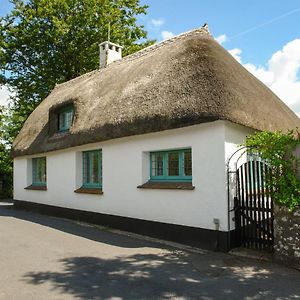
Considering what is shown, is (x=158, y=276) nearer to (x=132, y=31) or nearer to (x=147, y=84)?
(x=147, y=84)

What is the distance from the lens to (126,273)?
574cm

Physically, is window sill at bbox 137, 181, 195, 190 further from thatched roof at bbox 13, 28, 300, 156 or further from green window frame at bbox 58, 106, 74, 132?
green window frame at bbox 58, 106, 74, 132

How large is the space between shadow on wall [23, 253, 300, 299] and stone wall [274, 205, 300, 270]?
480mm

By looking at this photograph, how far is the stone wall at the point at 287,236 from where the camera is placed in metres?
6.02

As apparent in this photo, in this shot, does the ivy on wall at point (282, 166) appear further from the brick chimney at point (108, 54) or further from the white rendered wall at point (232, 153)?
the brick chimney at point (108, 54)

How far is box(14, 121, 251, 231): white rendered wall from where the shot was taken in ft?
24.3

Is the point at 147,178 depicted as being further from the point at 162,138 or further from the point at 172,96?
the point at 172,96

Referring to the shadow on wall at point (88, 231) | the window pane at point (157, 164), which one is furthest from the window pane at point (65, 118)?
the window pane at point (157, 164)

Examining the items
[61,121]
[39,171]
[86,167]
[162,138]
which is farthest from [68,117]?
[162,138]

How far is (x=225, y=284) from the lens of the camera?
5.23 meters

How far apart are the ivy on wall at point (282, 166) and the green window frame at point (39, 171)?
10.4 meters

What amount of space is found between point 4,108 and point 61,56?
24.9ft

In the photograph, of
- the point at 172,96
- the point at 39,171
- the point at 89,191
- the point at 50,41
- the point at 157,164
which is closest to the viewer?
the point at 172,96

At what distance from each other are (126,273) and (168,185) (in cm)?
307
